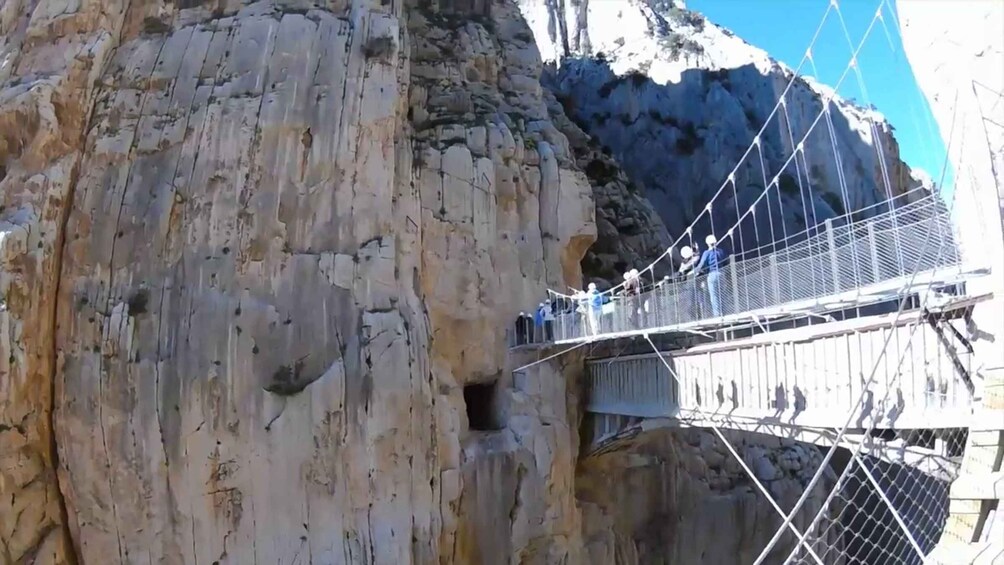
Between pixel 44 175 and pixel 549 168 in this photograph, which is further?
pixel 549 168

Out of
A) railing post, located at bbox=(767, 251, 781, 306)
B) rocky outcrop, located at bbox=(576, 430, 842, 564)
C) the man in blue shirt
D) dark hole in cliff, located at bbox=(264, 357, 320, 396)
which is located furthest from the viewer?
rocky outcrop, located at bbox=(576, 430, 842, 564)

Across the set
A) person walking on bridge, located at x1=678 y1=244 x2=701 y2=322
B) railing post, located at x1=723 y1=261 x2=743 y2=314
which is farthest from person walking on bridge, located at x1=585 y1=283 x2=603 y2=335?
railing post, located at x1=723 y1=261 x2=743 y2=314

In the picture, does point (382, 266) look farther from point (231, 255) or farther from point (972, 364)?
point (972, 364)

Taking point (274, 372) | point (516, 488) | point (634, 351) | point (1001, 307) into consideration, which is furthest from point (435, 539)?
point (1001, 307)

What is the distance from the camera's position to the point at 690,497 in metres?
16.9

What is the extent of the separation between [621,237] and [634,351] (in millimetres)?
4737

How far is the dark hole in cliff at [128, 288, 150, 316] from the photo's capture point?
11.7m

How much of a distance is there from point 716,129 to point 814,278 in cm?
1730

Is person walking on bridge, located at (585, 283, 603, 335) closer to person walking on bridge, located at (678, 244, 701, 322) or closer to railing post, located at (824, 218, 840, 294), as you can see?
person walking on bridge, located at (678, 244, 701, 322)

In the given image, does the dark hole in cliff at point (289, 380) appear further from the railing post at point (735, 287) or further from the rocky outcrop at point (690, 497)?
the rocky outcrop at point (690, 497)

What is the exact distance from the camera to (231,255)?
12.1 m

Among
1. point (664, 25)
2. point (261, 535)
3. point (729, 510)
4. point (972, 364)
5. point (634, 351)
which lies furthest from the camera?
point (664, 25)

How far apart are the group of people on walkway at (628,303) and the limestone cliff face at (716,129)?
960 cm

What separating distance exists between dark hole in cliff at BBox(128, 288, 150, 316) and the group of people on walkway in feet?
20.0
